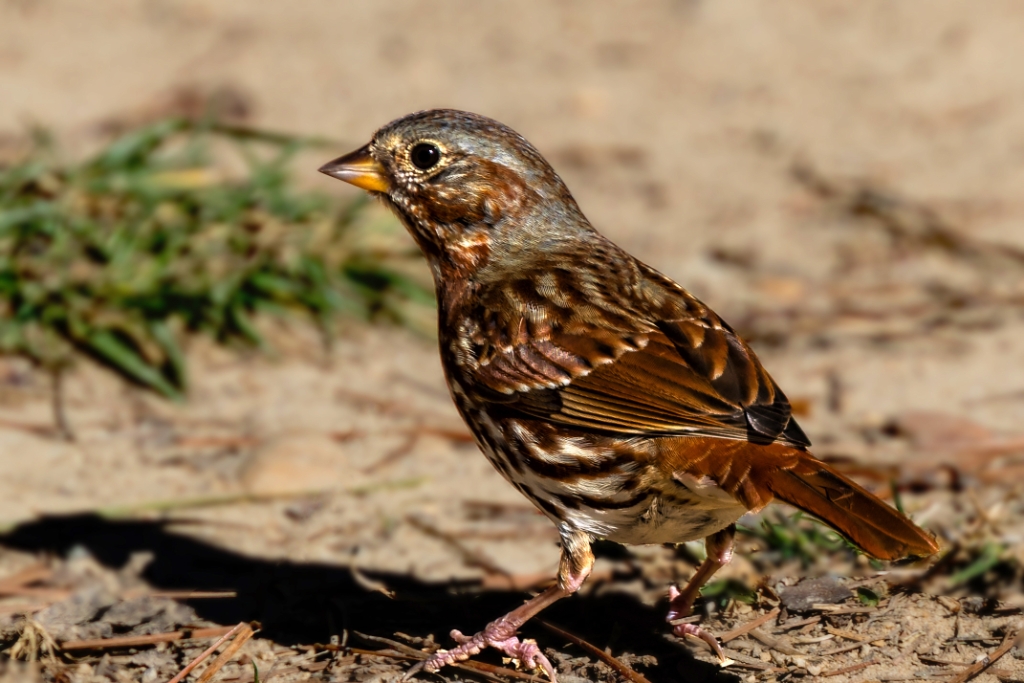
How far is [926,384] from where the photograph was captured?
6.72m

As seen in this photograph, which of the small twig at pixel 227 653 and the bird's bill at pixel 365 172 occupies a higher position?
the bird's bill at pixel 365 172

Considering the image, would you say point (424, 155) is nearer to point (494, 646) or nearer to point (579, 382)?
point (579, 382)

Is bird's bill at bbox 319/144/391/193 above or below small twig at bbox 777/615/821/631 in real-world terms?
above

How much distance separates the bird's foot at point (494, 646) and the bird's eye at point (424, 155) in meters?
1.58

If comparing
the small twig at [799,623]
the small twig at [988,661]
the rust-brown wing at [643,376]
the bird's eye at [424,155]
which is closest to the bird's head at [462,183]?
the bird's eye at [424,155]

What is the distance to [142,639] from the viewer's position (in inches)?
169

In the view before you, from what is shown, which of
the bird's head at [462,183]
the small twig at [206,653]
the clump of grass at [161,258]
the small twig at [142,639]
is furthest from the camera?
the clump of grass at [161,258]

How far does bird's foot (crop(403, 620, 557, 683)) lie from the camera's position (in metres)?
4.12

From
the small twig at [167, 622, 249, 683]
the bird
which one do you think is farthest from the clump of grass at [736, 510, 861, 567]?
the small twig at [167, 622, 249, 683]

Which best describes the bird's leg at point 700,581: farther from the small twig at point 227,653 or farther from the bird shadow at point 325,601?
the small twig at point 227,653

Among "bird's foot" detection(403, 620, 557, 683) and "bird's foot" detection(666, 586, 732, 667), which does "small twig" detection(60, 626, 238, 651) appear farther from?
"bird's foot" detection(666, 586, 732, 667)

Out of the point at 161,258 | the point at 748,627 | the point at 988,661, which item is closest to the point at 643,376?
the point at 748,627

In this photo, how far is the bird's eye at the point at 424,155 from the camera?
4.73m

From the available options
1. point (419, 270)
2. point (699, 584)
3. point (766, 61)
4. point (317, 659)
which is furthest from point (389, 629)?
point (766, 61)
